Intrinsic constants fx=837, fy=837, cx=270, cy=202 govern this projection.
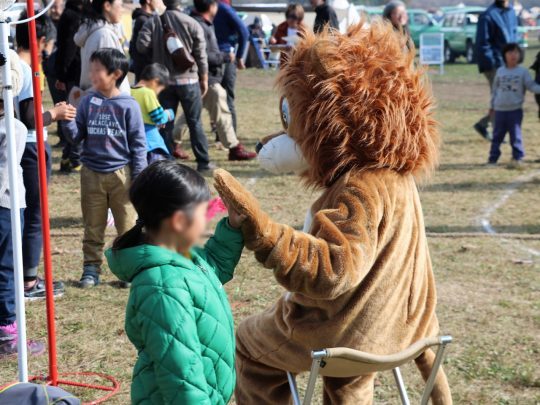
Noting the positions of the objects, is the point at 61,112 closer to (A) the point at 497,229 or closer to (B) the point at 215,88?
(A) the point at 497,229

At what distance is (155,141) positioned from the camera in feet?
21.1

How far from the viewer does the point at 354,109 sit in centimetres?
312

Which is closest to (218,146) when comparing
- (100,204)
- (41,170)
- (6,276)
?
(100,204)

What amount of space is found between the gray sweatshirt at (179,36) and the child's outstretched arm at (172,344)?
6.40 m

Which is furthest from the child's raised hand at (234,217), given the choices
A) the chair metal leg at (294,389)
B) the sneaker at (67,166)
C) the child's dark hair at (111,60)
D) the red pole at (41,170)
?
the sneaker at (67,166)

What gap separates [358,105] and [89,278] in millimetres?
3035

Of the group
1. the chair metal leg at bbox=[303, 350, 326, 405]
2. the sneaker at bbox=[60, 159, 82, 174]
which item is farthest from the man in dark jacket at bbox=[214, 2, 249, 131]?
the chair metal leg at bbox=[303, 350, 326, 405]

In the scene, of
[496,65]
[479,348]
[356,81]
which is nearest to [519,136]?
[496,65]

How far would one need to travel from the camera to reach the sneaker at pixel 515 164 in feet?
31.8

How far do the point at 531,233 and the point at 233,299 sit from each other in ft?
9.53

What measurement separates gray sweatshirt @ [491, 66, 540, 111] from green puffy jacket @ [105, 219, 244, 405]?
7.87m

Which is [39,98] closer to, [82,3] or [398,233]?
[398,233]

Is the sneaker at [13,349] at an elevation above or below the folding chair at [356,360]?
below

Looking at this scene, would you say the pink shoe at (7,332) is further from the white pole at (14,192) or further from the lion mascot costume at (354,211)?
the lion mascot costume at (354,211)
